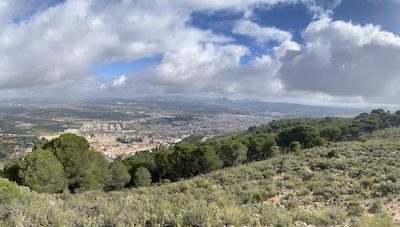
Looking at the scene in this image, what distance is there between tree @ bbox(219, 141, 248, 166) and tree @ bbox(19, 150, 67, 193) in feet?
60.6

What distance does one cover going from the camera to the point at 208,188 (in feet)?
67.3

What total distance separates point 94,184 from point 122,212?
2185 cm

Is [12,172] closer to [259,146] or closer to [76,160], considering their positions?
[76,160]

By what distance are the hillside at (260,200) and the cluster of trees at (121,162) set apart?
23.8ft

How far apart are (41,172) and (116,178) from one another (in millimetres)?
9154

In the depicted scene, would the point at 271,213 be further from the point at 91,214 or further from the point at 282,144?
the point at 282,144

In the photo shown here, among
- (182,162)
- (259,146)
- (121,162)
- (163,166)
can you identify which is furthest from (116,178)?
(259,146)

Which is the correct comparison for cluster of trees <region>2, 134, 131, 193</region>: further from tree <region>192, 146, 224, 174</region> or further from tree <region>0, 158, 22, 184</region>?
tree <region>192, 146, 224, 174</region>

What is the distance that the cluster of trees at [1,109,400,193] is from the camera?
24766mm

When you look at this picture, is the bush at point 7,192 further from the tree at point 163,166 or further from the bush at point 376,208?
the tree at point 163,166

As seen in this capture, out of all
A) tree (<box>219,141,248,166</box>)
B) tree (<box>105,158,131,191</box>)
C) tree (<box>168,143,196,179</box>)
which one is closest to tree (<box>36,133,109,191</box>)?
tree (<box>105,158,131,191</box>)

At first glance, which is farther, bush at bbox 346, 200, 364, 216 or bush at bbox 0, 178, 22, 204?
bush at bbox 346, 200, 364, 216

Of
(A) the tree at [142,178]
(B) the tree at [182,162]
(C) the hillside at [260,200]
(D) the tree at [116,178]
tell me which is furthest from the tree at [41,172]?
(B) the tree at [182,162]

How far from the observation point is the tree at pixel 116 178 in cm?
3194
